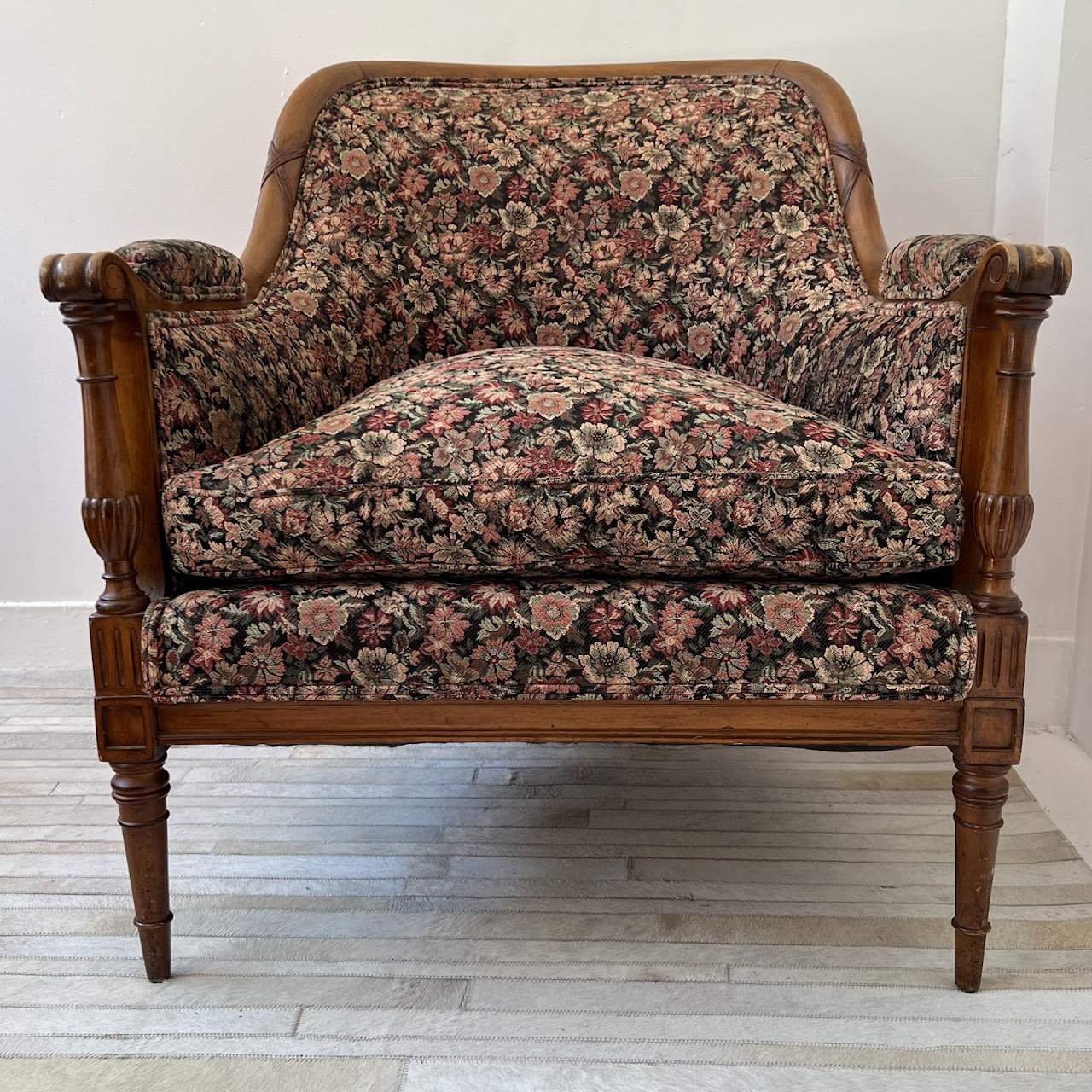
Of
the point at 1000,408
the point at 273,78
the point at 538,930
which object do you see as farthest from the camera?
the point at 273,78

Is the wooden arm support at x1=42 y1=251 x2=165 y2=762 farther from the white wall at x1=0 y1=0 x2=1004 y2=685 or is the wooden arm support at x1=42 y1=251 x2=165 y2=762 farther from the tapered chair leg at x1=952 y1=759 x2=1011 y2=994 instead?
the white wall at x1=0 y1=0 x2=1004 y2=685

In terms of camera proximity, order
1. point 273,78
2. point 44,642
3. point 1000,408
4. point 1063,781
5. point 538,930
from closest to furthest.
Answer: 1. point 1000,408
2. point 538,930
3. point 1063,781
4. point 273,78
5. point 44,642

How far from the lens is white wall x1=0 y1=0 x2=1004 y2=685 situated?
193 centimetres

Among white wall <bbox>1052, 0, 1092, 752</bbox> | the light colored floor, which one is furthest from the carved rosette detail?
white wall <bbox>1052, 0, 1092, 752</bbox>

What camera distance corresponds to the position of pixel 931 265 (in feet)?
Answer: 4.17

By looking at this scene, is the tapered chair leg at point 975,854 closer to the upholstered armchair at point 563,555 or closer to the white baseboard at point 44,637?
the upholstered armchair at point 563,555

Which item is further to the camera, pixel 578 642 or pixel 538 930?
pixel 538 930

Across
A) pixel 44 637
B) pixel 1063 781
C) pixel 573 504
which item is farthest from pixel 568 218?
pixel 44 637

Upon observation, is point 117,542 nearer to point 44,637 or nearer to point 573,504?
point 573,504

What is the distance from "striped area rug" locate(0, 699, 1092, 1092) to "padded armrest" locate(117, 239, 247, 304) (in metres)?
0.71

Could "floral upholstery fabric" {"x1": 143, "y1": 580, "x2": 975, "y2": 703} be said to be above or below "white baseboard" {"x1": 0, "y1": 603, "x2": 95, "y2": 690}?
above

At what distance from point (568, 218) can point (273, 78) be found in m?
0.67

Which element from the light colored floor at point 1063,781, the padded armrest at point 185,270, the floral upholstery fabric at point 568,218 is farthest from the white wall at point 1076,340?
the padded armrest at point 185,270

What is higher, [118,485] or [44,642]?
[118,485]
